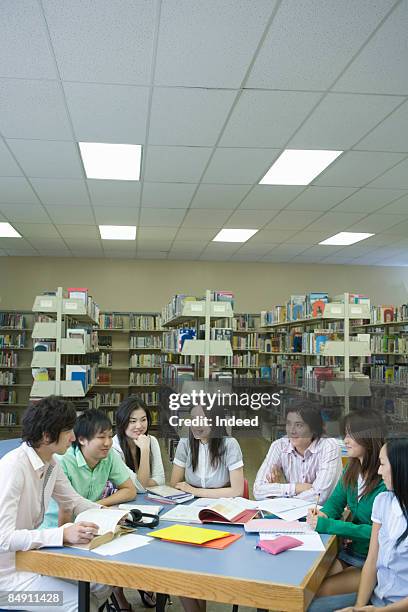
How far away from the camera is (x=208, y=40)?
3.09 meters

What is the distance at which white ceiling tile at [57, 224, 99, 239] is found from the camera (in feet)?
25.4

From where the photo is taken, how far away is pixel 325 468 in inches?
119

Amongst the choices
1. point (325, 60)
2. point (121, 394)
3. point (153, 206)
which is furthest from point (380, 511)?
point (121, 394)

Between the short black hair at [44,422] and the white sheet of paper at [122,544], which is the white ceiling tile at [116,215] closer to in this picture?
the short black hair at [44,422]

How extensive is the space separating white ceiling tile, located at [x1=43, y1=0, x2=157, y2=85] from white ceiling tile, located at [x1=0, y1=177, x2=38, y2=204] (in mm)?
2318

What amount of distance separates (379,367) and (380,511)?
722cm

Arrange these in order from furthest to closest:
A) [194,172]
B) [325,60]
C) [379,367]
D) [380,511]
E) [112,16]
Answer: [379,367] → [194,172] → [325,60] → [112,16] → [380,511]

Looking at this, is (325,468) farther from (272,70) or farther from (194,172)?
(194,172)

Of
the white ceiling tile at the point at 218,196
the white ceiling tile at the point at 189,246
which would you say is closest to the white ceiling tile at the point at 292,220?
the white ceiling tile at the point at 218,196

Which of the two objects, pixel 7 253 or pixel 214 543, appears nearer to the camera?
pixel 214 543

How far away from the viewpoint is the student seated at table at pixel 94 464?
2.72 m

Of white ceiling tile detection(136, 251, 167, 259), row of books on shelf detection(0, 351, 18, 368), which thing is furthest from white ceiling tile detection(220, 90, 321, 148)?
row of books on shelf detection(0, 351, 18, 368)

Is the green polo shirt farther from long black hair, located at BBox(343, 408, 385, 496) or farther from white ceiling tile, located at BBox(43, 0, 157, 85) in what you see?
→ white ceiling tile, located at BBox(43, 0, 157, 85)

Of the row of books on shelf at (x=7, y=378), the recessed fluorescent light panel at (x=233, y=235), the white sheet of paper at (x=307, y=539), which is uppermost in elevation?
the recessed fluorescent light panel at (x=233, y=235)
